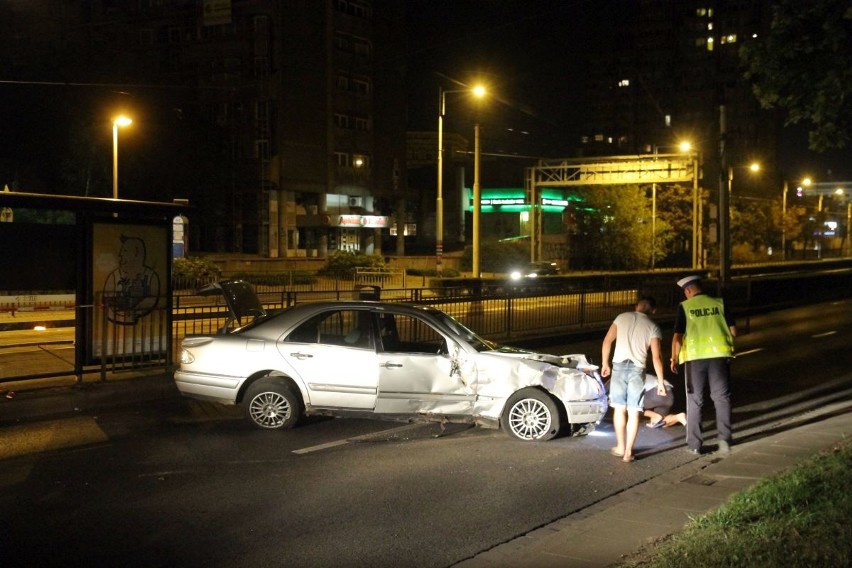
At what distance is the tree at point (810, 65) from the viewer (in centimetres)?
1212

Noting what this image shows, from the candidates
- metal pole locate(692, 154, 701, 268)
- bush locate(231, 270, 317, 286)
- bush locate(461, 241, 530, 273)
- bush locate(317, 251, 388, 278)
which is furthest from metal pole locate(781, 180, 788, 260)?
bush locate(231, 270, 317, 286)

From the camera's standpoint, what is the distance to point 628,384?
841 centimetres

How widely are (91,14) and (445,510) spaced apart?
70.0 meters

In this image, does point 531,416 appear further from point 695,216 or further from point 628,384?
point 695,216

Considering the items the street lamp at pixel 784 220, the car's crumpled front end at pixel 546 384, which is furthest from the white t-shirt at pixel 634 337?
the street lamp at pixel 784 220

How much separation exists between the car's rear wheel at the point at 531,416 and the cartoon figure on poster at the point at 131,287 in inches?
269

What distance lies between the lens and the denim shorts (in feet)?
27.5

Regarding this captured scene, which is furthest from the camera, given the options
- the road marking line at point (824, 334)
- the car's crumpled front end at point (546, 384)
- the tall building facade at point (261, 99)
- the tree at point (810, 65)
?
the tall building facade at point (261, 99)

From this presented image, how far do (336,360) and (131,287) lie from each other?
5.39 metres

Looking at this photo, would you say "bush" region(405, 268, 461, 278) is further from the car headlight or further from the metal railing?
the car headlight

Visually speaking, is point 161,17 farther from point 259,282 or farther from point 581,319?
point 581,319

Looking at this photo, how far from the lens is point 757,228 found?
70.9 m

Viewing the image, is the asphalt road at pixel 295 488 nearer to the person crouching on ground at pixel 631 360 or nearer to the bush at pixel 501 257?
the person crouching on ground at pixel 631 360

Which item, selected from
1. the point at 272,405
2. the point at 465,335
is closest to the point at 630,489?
the point at 465,335
